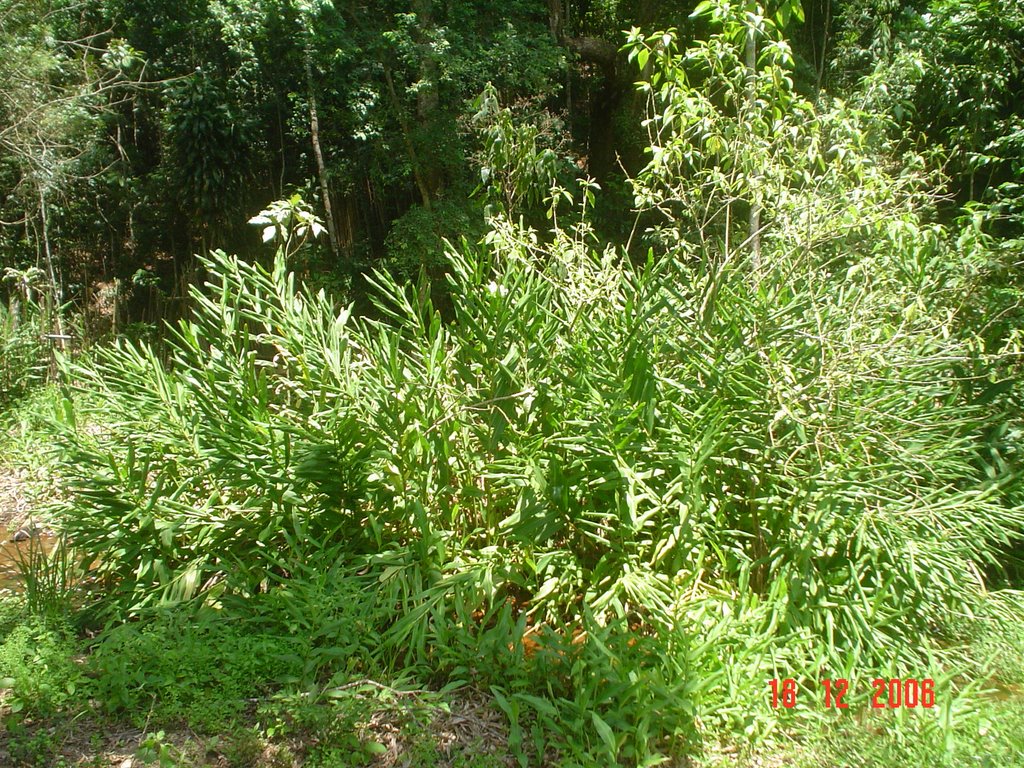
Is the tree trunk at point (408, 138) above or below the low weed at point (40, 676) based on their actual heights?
above

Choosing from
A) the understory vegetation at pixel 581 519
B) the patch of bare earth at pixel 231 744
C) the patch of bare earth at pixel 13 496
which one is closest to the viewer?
the patch of bare earth at pixel 231 744

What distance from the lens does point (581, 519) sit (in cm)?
322

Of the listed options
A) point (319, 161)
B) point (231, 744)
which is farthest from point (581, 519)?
point (319, 161)

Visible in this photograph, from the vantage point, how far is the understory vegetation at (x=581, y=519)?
2.66 m

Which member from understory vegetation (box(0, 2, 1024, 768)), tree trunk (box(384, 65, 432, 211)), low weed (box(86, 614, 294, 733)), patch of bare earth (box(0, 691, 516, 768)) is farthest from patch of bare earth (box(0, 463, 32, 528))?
tree trunk (box(384, 65, 432, 211))

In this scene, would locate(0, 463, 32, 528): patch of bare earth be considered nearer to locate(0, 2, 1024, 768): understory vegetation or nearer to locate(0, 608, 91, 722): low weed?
locate(0, 2, 1024, 768): understory vegetation

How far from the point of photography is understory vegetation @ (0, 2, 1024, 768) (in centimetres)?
266
